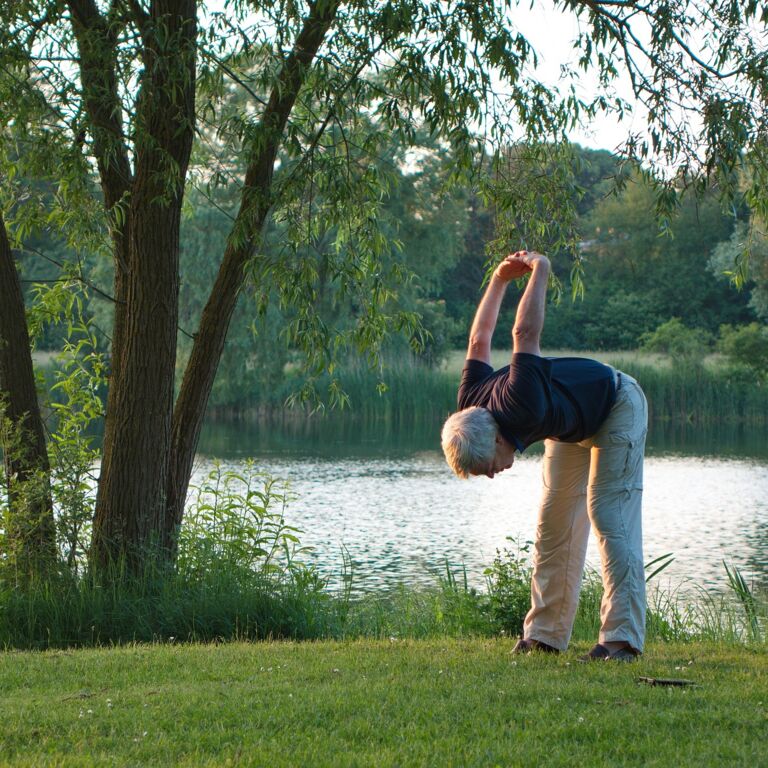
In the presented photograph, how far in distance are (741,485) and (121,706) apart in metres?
16.2

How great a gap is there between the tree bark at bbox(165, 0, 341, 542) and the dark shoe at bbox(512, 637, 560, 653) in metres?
3.14

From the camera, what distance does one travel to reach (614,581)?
448 cm

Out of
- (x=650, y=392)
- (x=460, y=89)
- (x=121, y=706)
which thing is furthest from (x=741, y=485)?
(x=121, y=706)

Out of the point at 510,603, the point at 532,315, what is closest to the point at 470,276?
the point at 510,603

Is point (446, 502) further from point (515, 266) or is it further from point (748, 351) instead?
point (748, 351)

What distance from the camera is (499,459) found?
13.6 feet

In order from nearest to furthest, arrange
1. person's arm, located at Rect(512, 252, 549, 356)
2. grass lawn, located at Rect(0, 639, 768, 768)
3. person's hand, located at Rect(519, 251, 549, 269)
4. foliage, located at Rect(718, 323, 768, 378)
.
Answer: grass lawn, located at Rect(0, 639, 768, 768)
person's arm, located at Rect(512, 252, 549, 356)
person's hand, located at Rect(519, 251, 549, 269)
foliage, located at Rect(718, 323, 768, 378)

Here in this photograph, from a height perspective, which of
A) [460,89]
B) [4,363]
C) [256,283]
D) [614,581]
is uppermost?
[460,89]

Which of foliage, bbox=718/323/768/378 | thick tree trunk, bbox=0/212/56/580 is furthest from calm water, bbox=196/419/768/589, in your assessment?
foliage, bbox=718/323/768/378

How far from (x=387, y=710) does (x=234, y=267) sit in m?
4.19

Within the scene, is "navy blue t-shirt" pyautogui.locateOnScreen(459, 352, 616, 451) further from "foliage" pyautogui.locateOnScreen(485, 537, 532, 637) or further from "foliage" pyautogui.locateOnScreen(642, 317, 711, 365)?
"foliage" pyautogui.locateOnScreen(642, 317, 711, 365)

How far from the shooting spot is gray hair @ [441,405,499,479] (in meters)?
4.06

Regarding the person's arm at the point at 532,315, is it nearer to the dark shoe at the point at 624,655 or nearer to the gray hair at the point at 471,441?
the gray hair at the point at 471,441

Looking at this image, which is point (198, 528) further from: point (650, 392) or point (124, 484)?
point (650, 392)
